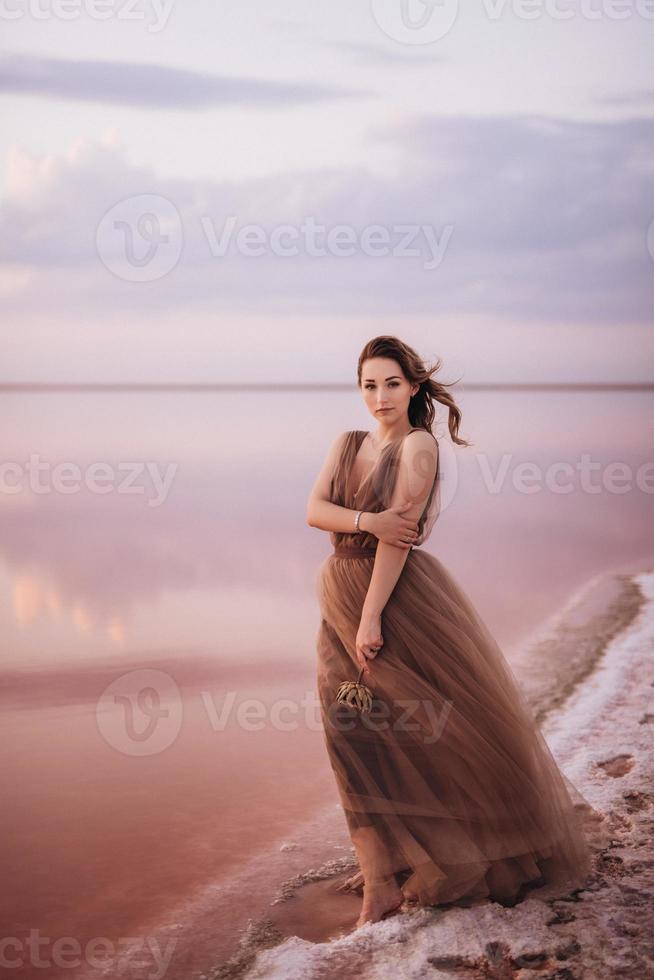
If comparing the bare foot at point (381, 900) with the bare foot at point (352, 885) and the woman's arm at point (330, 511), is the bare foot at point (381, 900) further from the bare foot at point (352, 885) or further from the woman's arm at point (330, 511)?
the woman's arm at point (330, 511)

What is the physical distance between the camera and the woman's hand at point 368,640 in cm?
229

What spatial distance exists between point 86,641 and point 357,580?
2.48 metres

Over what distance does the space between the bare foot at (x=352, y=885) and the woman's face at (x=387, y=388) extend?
106cm

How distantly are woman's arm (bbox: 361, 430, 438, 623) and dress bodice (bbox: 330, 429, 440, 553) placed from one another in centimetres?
3

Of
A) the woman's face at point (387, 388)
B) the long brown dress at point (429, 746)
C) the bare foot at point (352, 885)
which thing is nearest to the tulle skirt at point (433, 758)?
the long brown dress at point (429, 746)

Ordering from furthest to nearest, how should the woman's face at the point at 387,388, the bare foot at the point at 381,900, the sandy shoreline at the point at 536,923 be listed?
1. the woman's face at the point at 387,388
2. the bare foot at the point at 381,900
3. the sandy shoreline at the point at 536,923

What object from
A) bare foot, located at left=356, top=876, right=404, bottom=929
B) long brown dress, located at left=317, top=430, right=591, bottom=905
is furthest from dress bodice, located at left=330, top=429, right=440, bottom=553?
bare foot, located at left=356, top=876, right=404, bottom=929

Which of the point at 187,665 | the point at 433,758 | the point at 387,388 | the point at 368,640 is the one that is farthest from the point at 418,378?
the point at 187,665

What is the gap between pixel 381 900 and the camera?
7.47 feet

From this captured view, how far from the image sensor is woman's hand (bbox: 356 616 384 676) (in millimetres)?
2287

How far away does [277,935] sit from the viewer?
2.27m

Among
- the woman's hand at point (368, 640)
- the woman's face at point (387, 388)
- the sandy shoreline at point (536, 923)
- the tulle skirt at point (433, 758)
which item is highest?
the woman's face at point (387, 388)

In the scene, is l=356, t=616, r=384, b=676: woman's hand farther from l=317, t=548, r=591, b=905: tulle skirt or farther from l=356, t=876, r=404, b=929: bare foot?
l=356, t=876, r=404, b=929: bare foot

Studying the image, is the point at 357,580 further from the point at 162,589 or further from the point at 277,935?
the point at 162,589
